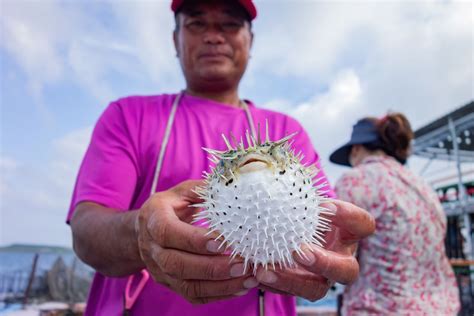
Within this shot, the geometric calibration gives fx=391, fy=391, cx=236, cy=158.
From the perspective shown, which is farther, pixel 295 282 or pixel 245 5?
pixel 245 5

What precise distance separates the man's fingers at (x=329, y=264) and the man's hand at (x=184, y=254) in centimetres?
17

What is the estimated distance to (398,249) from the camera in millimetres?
2287

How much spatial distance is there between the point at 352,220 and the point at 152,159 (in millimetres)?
878

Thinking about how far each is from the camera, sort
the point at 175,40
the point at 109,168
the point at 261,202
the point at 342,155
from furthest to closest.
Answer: the point at 342,155 < the point at 175,40 < the point at 109,168 < the point at 261,202

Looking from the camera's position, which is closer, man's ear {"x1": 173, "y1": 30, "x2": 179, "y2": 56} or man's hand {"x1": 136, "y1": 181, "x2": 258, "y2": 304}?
man's hand {"x1": 136, "y1": 181, "x2": 258, "y2": 304}

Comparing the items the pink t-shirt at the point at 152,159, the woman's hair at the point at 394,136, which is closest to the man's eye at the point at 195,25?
the pink t-shirt at the point at 152,159

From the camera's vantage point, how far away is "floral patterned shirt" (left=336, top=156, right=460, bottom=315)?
2246 millimetres

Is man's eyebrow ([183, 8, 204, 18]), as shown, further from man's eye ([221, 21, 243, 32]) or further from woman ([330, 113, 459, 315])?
woman ([330, 113, 459, 315])

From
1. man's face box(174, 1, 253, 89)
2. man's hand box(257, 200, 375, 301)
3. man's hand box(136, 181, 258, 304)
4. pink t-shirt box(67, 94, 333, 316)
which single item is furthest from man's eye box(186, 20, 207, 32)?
man's hand box(257, 200, 375, 301)

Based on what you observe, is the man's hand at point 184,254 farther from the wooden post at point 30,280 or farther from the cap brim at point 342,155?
the wooden post at point 30,280

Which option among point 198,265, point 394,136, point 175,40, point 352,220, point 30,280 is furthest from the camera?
point 30,280

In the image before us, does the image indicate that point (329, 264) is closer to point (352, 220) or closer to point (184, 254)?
point (352, 220)

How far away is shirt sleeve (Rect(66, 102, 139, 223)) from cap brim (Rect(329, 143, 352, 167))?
Answer: 1.65 meters

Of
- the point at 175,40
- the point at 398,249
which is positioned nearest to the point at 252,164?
the point at 175,40
